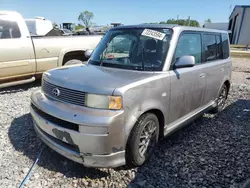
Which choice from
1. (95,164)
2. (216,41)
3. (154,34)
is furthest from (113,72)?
(216,41)

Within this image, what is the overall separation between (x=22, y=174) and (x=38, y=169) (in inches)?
7.6

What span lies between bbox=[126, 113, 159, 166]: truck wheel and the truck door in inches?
166

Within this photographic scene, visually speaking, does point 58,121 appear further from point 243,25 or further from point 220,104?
point 243,25

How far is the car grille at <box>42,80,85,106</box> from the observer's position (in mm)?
2541

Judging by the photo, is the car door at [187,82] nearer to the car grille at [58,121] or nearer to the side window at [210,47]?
the side window at [210,47]

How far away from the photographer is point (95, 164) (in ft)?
8.19

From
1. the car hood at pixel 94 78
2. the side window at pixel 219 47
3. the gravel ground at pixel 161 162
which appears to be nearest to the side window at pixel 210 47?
the side window at pixel 219 47

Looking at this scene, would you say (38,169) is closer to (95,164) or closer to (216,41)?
(95,164)

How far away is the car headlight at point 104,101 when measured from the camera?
2.43 metres

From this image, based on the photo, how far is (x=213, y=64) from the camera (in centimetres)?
424

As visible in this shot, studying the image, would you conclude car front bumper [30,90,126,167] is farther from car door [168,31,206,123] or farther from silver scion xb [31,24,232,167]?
car door [168,31,206,123]

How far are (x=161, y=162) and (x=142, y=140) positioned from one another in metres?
0.51

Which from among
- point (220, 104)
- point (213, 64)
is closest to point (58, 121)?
point (213, 64)

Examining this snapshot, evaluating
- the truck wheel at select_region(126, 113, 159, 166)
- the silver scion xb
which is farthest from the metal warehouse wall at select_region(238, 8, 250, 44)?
the truck wheel at select_region(126, 113, 159, 166)
